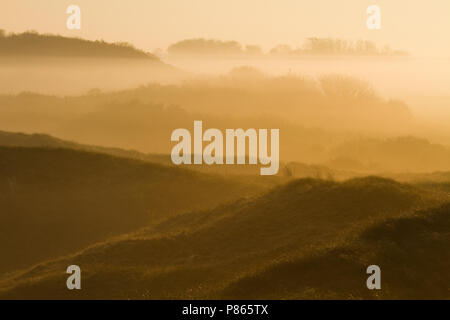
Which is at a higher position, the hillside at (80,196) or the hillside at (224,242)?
the hillside at (80,196)

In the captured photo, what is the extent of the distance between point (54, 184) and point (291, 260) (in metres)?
25.4

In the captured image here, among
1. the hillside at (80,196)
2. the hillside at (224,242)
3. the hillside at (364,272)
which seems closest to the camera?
the hillside at (364,272)

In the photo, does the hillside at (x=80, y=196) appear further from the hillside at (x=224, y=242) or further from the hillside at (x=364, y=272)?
the hillside at (x=364, y=272)

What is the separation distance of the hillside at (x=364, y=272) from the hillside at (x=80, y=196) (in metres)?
17.6

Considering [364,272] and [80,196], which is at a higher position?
[80,196]

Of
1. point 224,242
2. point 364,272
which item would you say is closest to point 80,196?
point 224,242

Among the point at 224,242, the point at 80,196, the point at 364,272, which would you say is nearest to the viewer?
the point at 364,272

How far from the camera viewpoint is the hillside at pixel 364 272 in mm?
19141

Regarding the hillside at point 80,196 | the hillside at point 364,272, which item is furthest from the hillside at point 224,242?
the hillside at point 80,196

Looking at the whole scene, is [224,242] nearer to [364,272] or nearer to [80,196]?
[364,272]

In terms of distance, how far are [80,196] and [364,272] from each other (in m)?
25.0

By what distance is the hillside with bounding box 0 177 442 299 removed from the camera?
22.7m

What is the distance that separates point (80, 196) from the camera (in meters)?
40.9
